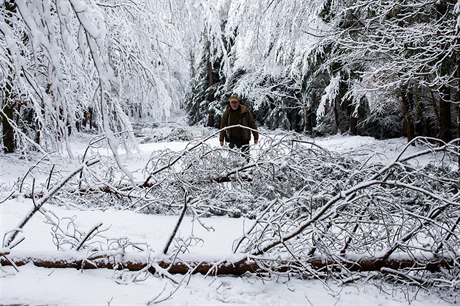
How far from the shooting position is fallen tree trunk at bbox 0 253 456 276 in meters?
2.62

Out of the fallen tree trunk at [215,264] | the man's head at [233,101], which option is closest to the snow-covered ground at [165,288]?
the fallen tree trunk at [215,264]

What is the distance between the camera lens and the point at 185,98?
30.3 meters

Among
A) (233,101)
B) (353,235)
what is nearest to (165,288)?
(353,235)

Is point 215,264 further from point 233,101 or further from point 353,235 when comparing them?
point 233,101

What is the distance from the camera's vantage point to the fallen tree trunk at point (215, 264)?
8.59 ft

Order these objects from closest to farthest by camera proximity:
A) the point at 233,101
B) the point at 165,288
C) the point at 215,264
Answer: the point at 165,288
the point at 215,264
the point at 233,101

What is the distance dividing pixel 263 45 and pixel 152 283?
16.1ft

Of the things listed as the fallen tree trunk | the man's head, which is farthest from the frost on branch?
the man's head

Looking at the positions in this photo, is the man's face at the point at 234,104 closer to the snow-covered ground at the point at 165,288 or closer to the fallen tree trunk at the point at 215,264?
the snow-covered ground at the point at 165,288

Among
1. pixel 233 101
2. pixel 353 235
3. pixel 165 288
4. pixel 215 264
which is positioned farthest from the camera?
pixel 233 101

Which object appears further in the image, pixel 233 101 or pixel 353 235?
pixel 233 101

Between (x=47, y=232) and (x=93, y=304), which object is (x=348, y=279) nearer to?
(x=93, y=304)

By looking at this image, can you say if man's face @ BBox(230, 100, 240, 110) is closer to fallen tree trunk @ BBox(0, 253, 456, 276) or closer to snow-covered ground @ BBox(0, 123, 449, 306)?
snow-covered ground @ BBox(0, 123, 449, 306)

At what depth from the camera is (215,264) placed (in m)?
2.71
